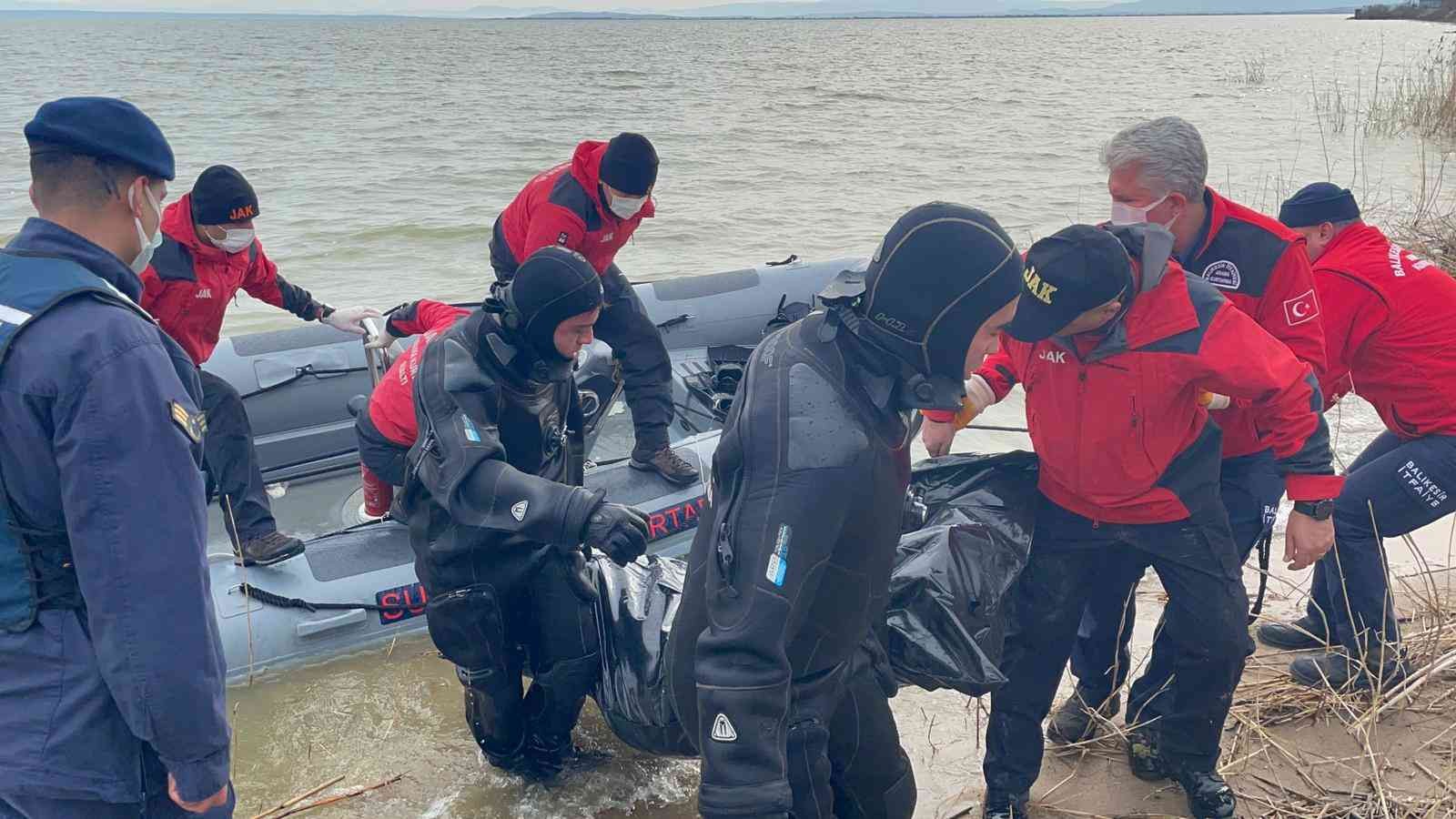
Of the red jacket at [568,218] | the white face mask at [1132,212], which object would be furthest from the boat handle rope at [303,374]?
the white face mask at [1132,212]

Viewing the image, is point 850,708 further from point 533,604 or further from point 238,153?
point 238,153

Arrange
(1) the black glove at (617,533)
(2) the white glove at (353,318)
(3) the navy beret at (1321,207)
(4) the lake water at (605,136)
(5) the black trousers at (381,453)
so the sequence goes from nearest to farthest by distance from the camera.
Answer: (1) the black glove at (617,533) → (3) the navy beret at (1321,207) → (4) the lake water at (605,136) → (5) the black trousers at (381,453) → (2) the white glove at (353,318)

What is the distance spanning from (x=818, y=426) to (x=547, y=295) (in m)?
1.29

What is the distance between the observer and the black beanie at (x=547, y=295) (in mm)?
2863

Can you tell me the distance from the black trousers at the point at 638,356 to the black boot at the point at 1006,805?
8.21 ft

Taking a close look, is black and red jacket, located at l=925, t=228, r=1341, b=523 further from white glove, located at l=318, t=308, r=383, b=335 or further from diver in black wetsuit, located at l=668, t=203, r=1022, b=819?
white glove, located at l=318, t=308, r=383, b=335

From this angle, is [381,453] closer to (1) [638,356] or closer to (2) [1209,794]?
(1) [638,356]

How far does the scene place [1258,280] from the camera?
116 inches

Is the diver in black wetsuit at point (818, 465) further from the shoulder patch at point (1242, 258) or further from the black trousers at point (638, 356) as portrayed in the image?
the black trousers at point (638, 356)

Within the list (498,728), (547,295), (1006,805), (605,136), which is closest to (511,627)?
(498,728)

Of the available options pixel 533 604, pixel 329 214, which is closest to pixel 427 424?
pixel 533 604

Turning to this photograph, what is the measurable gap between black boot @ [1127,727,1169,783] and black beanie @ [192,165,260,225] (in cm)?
351

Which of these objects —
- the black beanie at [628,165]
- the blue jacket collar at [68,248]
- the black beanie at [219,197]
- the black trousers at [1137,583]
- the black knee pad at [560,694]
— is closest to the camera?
the blue jacket collar at [68,248]

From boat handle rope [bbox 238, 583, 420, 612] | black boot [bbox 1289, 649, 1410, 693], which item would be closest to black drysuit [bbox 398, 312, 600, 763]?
boat handle rope [bbox 238, 583, 420, 612]
